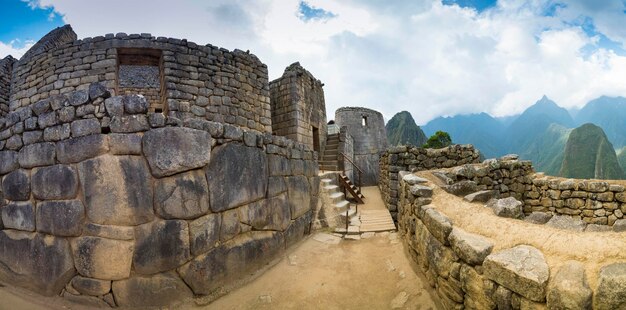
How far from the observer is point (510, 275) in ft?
5.97

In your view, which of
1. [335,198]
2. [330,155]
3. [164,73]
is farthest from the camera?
[330,155]

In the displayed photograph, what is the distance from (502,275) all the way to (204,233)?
3.08 meters

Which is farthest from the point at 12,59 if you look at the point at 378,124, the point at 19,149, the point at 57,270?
the point at 378,124

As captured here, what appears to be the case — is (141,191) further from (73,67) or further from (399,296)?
(73,67)

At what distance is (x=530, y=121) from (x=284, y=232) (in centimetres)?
13585

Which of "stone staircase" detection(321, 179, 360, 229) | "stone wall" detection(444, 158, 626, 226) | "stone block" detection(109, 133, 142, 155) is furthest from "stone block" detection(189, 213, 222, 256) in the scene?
"stone wall" detection(444, 158, 626, 226)

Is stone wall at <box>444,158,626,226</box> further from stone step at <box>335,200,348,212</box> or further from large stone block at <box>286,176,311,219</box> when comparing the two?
large stone block at <box>286,176,311,219</box>

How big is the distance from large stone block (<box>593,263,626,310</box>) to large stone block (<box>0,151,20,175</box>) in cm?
582

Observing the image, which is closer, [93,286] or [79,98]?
[93,286]

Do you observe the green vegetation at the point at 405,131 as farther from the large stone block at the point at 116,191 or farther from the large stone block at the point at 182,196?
the large stone block at the point at 116,191

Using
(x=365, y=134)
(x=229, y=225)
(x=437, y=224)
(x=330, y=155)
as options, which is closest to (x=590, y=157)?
(x=365, y=134)

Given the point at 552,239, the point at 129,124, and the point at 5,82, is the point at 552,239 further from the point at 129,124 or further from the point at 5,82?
the point at 5,82

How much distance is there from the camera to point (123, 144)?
9.19ft

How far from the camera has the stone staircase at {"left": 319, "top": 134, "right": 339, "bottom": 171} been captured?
1273 cm
